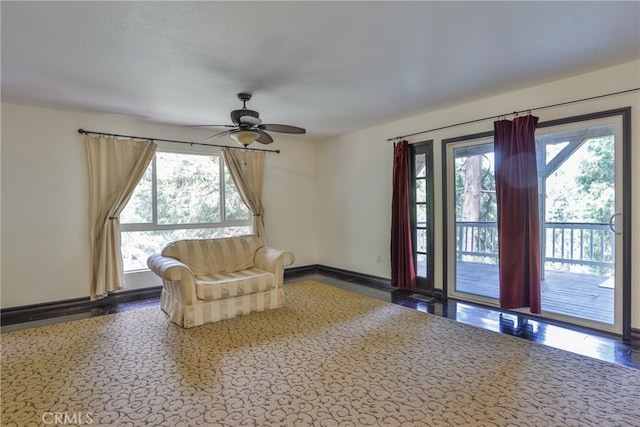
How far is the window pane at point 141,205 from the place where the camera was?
4.61m

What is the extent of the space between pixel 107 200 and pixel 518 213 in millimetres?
5173

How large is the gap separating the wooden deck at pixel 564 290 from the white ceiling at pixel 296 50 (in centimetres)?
224

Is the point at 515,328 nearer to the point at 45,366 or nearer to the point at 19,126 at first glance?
the point at 45,366

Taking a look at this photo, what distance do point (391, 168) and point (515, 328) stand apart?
2.72 meters

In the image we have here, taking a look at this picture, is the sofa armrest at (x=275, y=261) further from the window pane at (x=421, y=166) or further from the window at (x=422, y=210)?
the window pane at (x=421, y=166)

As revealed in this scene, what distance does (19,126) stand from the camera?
12.8ft

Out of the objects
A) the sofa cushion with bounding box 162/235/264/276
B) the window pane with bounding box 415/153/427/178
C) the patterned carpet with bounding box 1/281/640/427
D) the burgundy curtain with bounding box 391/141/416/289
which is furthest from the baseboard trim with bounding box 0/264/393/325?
the window pane with bounding box 415/153/427/178

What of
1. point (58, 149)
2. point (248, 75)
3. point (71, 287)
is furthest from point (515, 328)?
point (58, 149)

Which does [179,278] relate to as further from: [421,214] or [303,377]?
[421,214]

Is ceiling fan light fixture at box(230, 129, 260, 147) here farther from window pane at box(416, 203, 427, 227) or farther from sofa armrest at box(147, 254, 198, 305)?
window pane at box(416, 203, 427, 227)

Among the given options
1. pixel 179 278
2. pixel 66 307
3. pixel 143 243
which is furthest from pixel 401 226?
pixel 66 307

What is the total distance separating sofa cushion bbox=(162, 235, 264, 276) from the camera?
403cm

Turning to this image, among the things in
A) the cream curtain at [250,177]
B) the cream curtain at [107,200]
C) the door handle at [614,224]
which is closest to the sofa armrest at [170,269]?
the cream curtain at [107,200]
